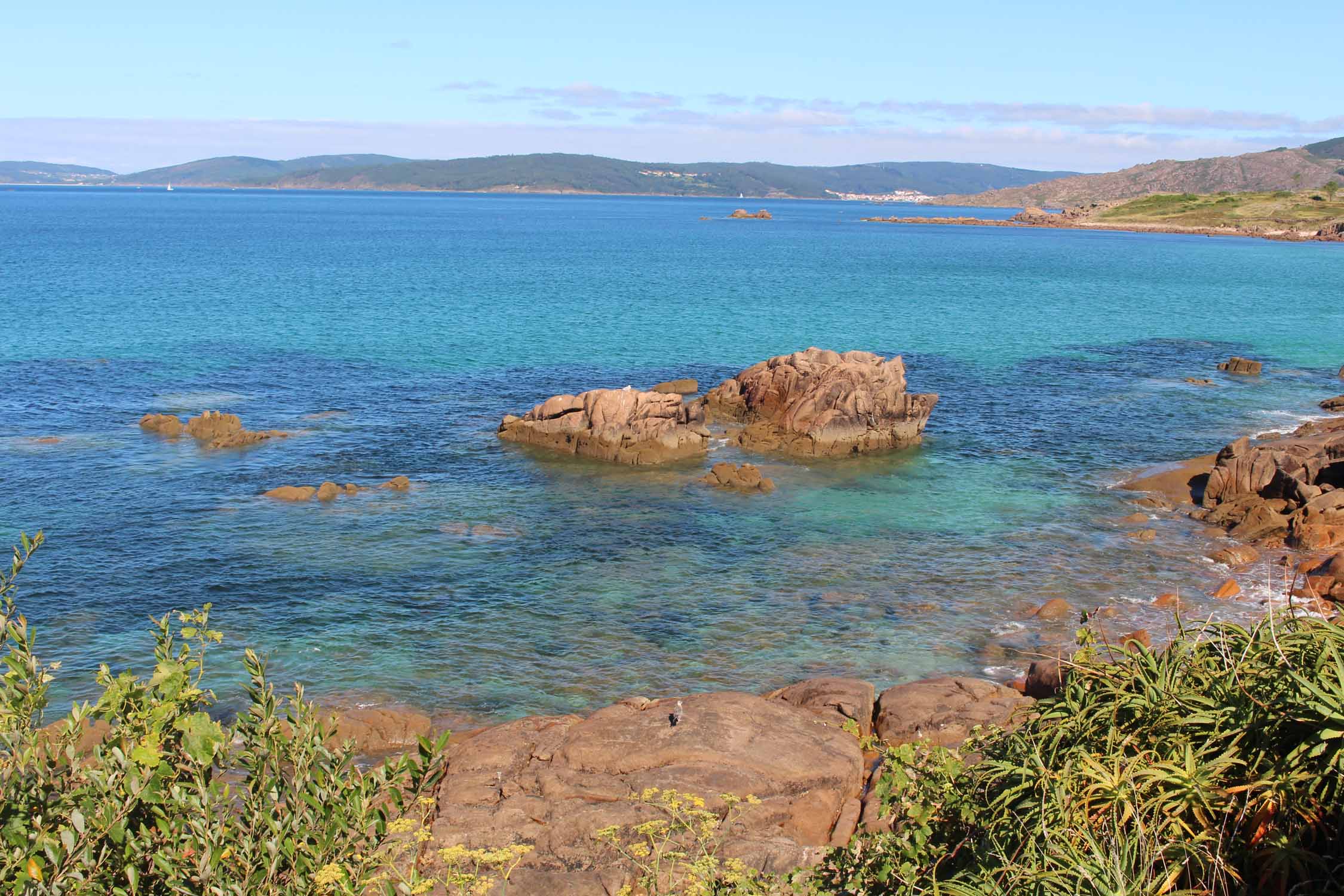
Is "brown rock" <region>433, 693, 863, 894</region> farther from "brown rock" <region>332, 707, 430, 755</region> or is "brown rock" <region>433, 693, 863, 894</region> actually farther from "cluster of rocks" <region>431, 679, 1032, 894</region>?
"brown rock" <region>332, 707, 430, 755</region>

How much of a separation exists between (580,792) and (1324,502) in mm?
31286

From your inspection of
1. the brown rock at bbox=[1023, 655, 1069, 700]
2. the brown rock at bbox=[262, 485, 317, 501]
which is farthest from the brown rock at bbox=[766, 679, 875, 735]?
the brown rock at bbox=[262, 485, 317, 501]

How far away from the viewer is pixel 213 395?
188ft

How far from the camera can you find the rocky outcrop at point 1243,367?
69.6 m

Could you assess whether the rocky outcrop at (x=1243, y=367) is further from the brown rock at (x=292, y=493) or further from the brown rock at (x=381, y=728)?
the brown rock at (x=381, y=728)

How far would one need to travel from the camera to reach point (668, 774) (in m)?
18.8

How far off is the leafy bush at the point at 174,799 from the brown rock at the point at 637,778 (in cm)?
733

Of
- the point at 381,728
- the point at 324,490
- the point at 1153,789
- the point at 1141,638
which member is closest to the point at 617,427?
the point at 324,490

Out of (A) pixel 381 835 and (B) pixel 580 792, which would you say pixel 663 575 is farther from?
(A) pixel 381 835

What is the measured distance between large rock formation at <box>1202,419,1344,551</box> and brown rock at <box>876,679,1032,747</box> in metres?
18.3

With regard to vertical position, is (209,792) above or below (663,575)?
above

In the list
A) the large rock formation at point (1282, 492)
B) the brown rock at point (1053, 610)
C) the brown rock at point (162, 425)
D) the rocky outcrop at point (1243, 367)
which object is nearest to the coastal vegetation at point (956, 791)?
the brown rock at point (1053, 610)

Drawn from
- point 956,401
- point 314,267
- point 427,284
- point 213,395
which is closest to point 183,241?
point 314,267

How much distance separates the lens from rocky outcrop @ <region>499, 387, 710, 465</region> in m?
47.7
